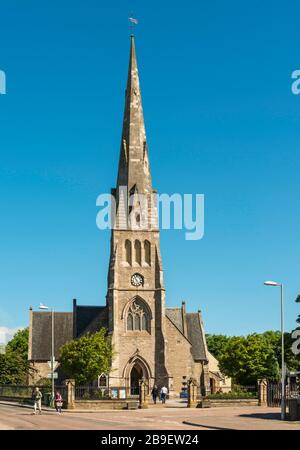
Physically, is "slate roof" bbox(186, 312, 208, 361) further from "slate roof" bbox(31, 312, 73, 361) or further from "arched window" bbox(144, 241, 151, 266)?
"slate roof" bbox(31, 312, 73, 361)

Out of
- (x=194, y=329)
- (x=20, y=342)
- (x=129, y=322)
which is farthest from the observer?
(x=20, y=342)

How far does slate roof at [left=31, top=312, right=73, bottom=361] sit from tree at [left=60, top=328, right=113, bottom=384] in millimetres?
21185

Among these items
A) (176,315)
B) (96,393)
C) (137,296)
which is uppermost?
(137,296)

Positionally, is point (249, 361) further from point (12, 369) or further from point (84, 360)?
point (12, 369)

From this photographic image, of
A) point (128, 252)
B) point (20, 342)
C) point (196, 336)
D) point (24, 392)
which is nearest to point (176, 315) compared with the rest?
point (196, 336)

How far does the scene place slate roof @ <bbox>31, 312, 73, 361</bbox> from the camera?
92.4 meters

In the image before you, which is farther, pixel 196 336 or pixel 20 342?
pixel 20 342

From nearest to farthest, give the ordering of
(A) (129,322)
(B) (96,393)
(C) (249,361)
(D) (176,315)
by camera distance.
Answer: (B) (96,393)
(C) (249,361)
(A) (129,322)
(D) (176,315)

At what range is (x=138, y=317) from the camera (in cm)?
8012

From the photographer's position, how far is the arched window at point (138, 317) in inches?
3140

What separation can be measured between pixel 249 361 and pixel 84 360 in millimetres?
15815

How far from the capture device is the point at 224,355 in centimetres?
7775

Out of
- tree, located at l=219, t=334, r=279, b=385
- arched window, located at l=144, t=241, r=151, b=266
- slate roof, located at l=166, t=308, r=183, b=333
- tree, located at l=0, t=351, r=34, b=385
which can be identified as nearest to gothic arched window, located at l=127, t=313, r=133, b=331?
arched window, located at l=144, t=241, r=151, b=266
